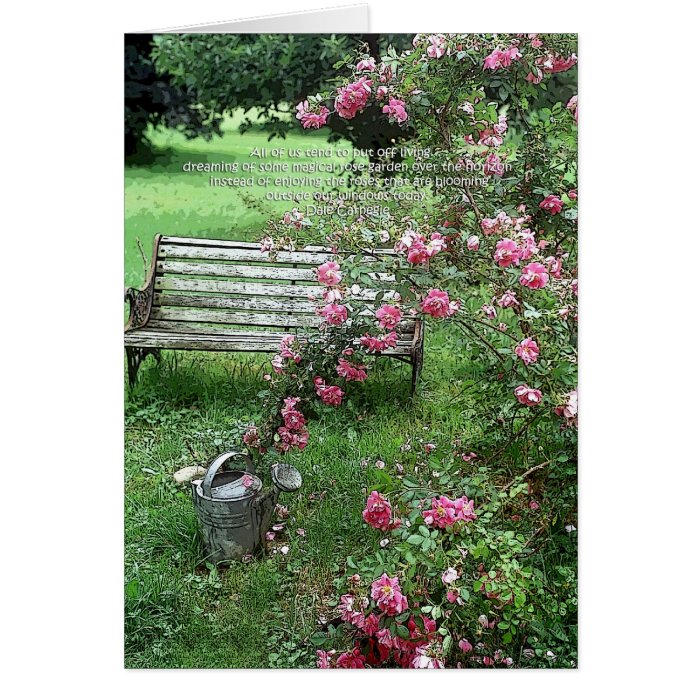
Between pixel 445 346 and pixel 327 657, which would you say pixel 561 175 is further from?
pixel 327 657

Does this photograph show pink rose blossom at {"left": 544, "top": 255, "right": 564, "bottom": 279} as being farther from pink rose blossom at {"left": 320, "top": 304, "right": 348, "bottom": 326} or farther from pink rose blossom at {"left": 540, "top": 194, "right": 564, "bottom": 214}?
pink rose blossom at {"left": 320, "top": 304, "right": 348, "bottom": 326}

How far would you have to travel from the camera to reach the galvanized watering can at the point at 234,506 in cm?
339

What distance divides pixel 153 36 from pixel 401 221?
1.00 meters

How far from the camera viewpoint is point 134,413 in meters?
3.42

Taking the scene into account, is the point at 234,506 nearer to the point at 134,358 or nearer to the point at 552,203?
the point at 134,358

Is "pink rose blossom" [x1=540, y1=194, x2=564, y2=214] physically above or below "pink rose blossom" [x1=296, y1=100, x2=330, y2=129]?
below

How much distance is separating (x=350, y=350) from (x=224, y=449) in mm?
536

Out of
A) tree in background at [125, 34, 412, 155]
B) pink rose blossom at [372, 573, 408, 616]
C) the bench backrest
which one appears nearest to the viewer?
pink rose blossom at [372, 573, 408, 616]

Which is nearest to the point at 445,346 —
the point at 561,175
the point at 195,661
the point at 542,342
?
the point at 542,342

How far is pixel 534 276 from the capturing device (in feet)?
10.8

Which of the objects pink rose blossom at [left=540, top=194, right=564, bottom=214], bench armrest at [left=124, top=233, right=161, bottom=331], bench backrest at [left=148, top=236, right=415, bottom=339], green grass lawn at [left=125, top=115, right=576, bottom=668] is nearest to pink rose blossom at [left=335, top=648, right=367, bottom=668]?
green grass lawn at [left=125, top=115, right=576, bottom=668]

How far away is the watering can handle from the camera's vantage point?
3.38 m

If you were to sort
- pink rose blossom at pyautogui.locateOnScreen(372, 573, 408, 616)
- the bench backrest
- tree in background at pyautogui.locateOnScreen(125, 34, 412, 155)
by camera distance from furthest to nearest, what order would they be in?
the bench backrest, tree in background at pyautogui.locateOnScreen(125, 34, 412, 155), pink rose blossom at pyautogui.locateOnScreen(372, 573, 408, 616)

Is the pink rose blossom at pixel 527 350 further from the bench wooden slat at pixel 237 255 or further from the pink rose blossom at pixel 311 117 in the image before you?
the pink rose blossom at pixel 311 117
